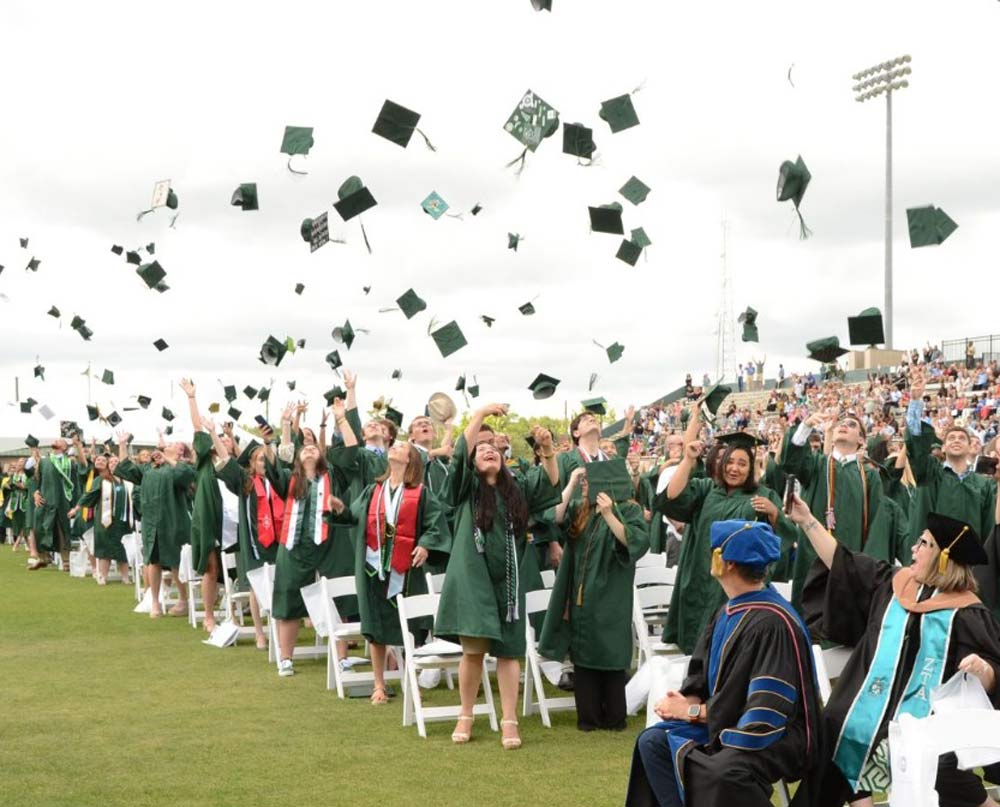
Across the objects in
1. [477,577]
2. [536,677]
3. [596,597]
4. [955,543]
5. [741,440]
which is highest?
[741,440]

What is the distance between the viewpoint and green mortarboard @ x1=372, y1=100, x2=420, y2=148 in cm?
1101

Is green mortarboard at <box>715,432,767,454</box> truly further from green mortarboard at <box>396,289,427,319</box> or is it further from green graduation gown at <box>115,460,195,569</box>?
green graduation gown at <box>115,460,195,569</box>

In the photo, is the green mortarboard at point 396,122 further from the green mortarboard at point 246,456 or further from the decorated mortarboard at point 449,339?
the green mortarboard at point 246,456

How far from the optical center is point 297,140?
1202 centimetres

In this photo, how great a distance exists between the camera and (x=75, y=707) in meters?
9.05

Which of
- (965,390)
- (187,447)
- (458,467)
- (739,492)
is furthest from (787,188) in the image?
(965,390)

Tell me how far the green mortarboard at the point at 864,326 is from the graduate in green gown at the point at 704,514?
7.21ft

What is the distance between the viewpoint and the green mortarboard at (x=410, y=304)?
1217cm

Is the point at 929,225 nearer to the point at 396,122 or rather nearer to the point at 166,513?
the point at 396,122

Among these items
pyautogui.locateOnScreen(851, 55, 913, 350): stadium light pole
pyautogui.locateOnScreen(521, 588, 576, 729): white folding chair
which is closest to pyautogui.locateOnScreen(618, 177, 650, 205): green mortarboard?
pyautogui.locateOnScreen(521, 588, 576, 729): white folding chair

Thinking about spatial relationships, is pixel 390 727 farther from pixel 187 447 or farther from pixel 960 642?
pixel 187 447

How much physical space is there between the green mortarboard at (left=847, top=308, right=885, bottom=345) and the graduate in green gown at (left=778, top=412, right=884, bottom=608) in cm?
64

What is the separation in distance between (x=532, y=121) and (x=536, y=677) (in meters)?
4.72

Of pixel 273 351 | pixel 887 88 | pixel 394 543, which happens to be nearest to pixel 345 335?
pixel 273 351
